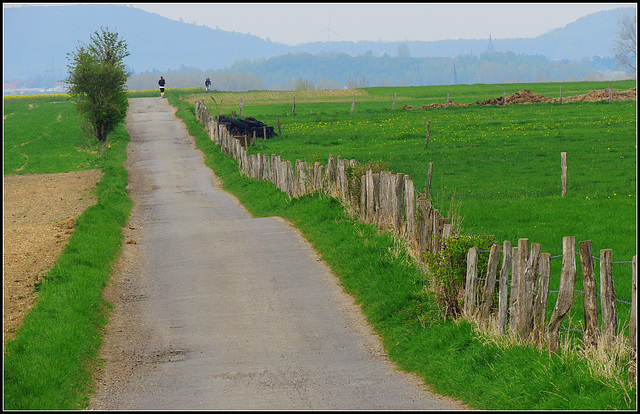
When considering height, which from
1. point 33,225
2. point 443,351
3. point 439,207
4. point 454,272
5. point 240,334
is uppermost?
point 454,272

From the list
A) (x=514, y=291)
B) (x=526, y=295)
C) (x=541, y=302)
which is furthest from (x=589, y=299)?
(x=514, y=291)

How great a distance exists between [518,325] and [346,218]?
8724 mm

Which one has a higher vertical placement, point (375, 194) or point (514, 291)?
point (375, 194)

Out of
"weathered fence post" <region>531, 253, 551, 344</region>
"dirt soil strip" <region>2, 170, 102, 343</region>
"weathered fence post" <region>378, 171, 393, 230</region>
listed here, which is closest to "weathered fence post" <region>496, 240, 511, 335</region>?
"weathered fence post" <region>531, 253, 551, 344</region>

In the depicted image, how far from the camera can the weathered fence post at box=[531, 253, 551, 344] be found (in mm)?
8125

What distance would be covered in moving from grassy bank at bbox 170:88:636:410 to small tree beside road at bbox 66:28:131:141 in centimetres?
3065

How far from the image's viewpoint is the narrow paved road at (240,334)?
8.14 meters

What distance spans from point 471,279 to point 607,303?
2.25 m

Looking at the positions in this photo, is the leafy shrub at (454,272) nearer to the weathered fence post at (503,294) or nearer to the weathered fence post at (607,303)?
the weathered fence post at (503,294)

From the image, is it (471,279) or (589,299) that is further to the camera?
(471,279)

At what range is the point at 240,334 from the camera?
34.3 feet

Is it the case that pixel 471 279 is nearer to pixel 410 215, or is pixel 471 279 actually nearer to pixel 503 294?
pixel 503 294

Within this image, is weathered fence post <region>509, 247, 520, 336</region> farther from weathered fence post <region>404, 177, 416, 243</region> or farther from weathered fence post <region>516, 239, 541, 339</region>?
weathered fence post <region>404, 177, 416, 243</region>

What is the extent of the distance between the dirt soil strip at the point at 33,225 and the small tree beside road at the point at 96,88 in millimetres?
9879
